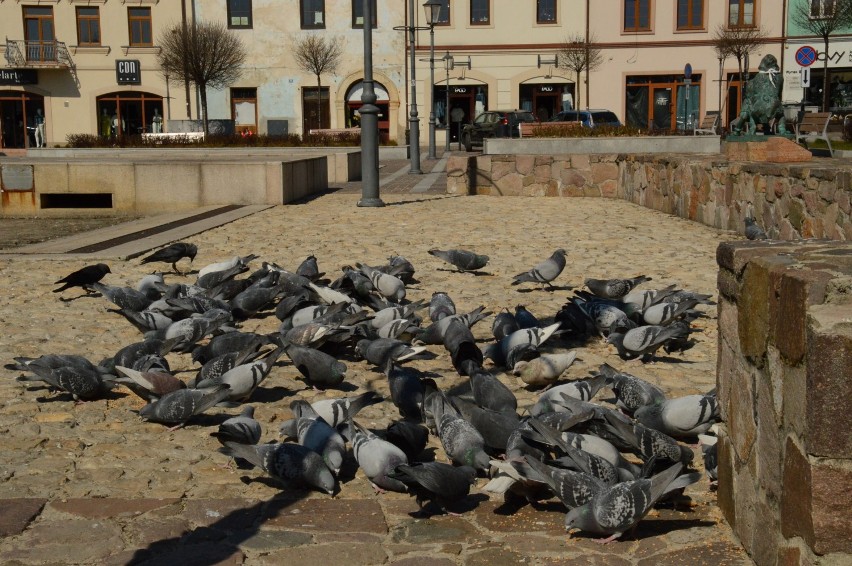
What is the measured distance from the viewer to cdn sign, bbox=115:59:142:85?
4681cm

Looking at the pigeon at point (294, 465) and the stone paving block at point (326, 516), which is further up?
the pigeon at point (294, 465)

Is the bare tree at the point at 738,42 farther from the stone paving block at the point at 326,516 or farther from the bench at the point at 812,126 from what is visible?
the stone paving block at the point at 326,516

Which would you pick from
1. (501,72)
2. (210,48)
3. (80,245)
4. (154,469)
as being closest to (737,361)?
(154,469)

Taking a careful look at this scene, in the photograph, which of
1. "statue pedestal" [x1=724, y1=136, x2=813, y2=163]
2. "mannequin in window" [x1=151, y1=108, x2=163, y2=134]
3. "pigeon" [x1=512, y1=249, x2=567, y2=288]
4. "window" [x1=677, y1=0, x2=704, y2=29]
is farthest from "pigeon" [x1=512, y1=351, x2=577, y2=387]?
"window" [x1=677, y1=0, x2=704, y2=29]

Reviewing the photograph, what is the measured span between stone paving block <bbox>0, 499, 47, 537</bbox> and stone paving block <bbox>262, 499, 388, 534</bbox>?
2.61ft

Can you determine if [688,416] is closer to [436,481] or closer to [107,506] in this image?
[436,481]

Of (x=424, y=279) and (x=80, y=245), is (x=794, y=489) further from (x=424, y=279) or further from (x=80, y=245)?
(x=80, y=245)

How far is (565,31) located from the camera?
46281mm

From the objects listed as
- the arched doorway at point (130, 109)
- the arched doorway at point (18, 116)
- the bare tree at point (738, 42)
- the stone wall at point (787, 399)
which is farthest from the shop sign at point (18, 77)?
the stone wall at point (787, 399)

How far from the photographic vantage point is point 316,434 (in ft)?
14.3

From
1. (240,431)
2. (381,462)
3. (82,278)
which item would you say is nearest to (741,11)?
(82,278)

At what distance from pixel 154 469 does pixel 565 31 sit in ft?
144

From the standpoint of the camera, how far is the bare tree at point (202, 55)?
41125 millimetres

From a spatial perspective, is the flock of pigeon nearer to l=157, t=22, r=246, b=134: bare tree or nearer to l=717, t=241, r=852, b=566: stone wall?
l=717, t=241, r=852, b=566: stone wall
